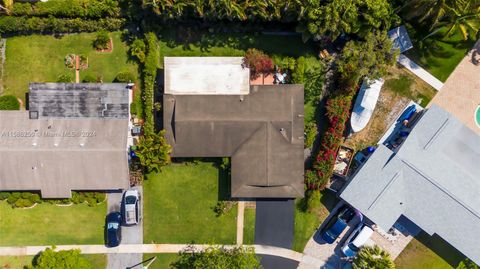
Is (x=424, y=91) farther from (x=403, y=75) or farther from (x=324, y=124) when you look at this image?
(x=324, y=124)

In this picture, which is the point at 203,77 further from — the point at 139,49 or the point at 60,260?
the point at 60,260

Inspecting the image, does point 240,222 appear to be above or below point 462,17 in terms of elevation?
below

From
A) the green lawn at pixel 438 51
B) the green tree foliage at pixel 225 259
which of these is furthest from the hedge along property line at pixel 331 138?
the green tree foliage at pixel 225 259

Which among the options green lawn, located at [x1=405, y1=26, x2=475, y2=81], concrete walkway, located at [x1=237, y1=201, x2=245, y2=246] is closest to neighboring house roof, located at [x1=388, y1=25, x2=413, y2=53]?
green lawn, located at [x1=405, y1=26, x2=475, y2=81]

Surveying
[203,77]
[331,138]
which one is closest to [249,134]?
[203,77]

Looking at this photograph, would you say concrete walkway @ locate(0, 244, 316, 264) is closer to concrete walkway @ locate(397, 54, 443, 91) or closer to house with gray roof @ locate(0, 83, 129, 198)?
house with gray roof @ locate(0, 83, 129, 198)

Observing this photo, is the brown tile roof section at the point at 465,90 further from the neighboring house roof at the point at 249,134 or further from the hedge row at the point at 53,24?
the hedge row at the point at 53,24
